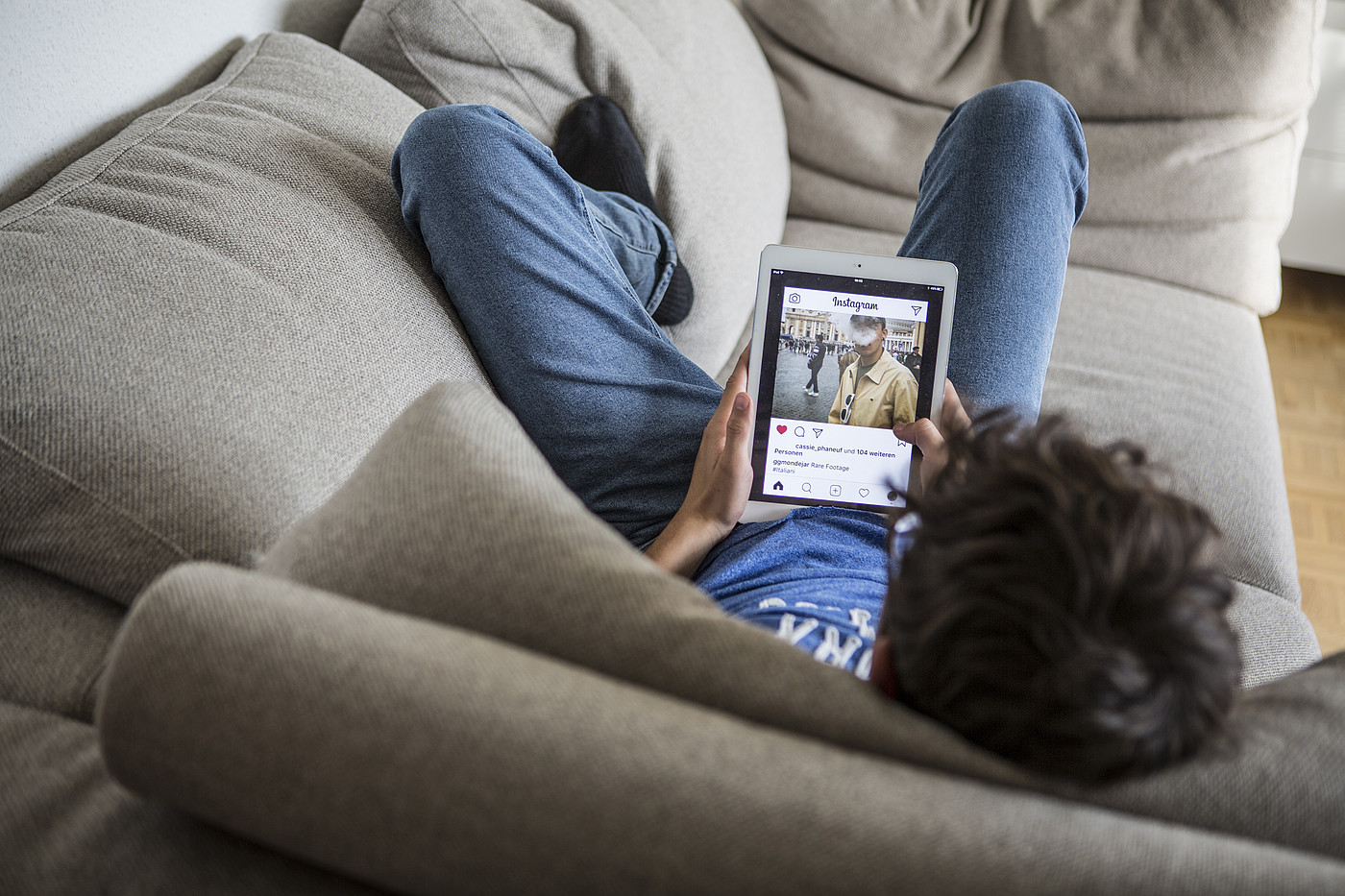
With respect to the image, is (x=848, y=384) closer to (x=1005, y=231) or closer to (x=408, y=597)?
(x=1005, y=231)

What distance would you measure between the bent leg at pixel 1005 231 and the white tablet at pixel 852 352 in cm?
9

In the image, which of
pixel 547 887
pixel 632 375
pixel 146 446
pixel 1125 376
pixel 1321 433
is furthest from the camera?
pixel 1321 433

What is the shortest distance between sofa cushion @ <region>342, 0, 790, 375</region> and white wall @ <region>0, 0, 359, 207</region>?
0.18m

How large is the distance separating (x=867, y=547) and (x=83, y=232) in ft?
2.40

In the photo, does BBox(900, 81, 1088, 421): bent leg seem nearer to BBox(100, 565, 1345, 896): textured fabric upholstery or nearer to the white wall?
BBox(100, 565, 1345, 896): textured fabric upholstery

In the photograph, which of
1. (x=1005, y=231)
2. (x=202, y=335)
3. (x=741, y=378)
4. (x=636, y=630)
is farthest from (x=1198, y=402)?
(x=202, y=335)

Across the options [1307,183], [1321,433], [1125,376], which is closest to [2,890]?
[1125,376]

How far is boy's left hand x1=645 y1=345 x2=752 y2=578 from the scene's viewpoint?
0.86 meters

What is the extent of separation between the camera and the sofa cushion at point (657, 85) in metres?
1.13

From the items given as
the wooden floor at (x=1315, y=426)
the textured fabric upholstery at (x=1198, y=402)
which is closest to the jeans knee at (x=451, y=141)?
the textured fabric upholstery at (x=1198, y=402)

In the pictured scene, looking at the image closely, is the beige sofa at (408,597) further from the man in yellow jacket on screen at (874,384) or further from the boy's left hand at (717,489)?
the man in yellow jacket on screen at (874,384)

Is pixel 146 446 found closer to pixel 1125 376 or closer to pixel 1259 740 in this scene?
pixel 1259 740

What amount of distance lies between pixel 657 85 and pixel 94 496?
90 cm

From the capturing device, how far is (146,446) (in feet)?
2.10
